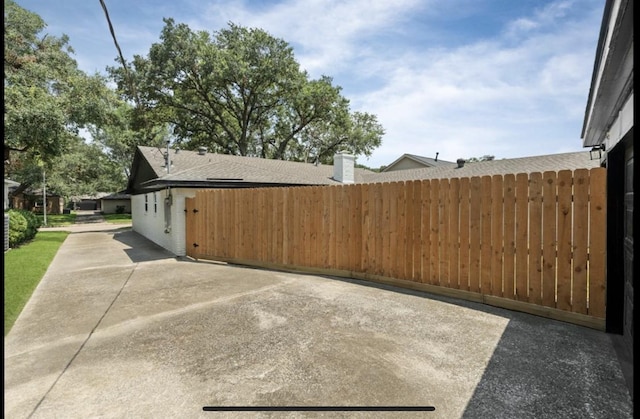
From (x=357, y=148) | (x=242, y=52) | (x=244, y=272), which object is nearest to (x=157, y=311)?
(x=244, y=272)

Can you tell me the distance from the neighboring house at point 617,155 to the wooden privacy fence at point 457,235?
0.13m

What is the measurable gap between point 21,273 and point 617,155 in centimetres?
1036

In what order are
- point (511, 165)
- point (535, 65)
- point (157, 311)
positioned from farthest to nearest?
point (511, 165), point (535, 65), point (157, 311)

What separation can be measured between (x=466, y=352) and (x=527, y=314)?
161cm

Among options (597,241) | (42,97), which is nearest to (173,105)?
(42,97)

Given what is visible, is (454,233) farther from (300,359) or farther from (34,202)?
(34,202)

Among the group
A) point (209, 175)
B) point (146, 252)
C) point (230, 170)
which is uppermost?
point (230, 170)

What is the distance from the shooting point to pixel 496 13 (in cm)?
450

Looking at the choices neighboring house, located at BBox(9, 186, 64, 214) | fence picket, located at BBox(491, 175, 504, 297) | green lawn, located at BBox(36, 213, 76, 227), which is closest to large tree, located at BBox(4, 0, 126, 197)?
green lawn, located at BBox(36, 213, 76, 227)

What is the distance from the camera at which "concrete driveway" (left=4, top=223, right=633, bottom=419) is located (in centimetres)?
261

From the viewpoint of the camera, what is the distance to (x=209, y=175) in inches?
445

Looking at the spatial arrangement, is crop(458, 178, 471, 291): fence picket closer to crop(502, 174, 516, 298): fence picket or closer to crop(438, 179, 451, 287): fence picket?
crop(438, 179, 451, 287): fence picket

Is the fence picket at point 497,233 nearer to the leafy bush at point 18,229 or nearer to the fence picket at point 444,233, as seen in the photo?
the fence picket at point 444,233

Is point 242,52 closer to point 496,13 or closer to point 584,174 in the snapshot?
point 496,13
